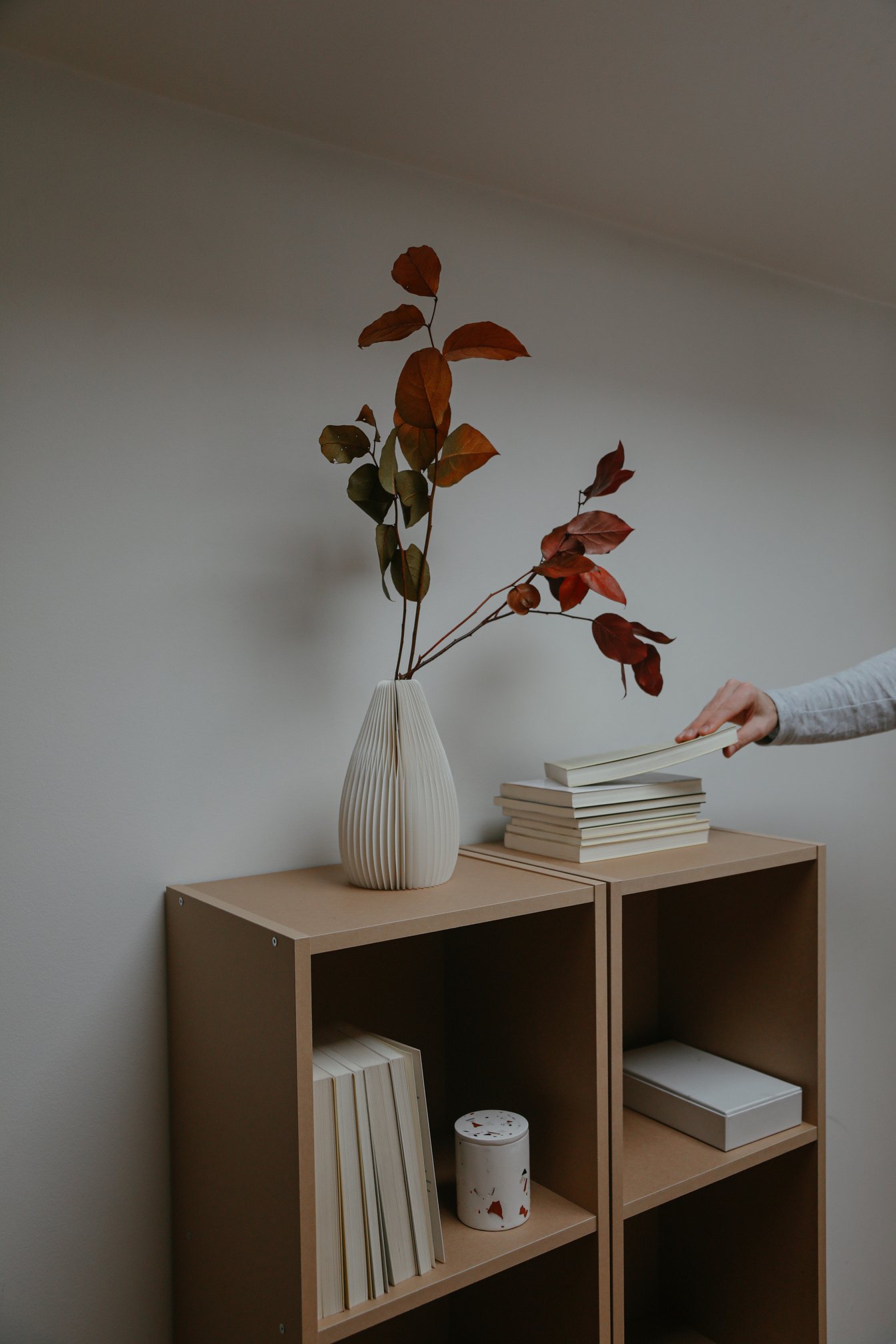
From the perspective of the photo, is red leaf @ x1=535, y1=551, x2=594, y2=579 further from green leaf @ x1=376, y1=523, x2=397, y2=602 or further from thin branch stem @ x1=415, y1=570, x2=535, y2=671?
green leaf @ x1=376, y1=523, x2=397, y2=602

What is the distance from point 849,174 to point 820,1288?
1778 mm

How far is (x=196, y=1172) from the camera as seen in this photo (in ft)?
4.14

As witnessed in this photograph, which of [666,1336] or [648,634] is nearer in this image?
[648,634]

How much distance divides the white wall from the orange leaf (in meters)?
0.30

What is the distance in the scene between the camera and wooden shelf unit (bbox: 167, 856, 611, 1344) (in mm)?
1033

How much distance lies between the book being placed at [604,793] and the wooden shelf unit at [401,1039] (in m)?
0.12

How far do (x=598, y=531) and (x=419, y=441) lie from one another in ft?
0.96

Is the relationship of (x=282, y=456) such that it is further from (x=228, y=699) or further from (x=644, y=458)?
(x=644, y=458)

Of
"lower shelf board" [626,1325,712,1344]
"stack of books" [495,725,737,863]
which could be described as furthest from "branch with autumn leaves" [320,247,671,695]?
"lower shelf board" [626,1325,712,1344]

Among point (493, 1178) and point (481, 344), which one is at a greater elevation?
point (481, 344)

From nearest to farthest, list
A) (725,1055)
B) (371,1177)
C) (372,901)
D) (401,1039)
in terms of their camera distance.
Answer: (371,1177) → (372,901) → (401,1039) → (725,1055)

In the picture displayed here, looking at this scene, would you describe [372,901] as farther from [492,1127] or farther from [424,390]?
[424,390]

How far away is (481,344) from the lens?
49.0 inches

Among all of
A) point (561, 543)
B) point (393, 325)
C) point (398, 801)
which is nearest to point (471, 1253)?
point (398, 801)
